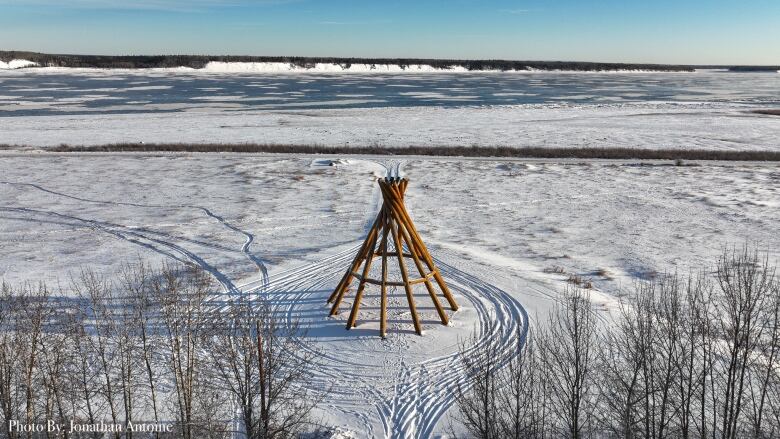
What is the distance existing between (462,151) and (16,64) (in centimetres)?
15826

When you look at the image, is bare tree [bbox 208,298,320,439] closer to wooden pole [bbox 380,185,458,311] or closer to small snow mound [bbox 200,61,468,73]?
wooden pole [bbox 380,185,458,311]

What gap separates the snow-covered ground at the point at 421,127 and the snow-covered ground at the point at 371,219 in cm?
860

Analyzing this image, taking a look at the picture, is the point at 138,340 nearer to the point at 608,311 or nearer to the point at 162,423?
the point at 162,423

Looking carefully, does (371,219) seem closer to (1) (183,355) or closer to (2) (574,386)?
(1) (183,355)

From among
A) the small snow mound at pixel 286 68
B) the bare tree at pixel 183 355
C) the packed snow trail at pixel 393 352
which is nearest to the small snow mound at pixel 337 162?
the packed snow trail at pixel 393 352

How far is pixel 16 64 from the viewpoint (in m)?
161

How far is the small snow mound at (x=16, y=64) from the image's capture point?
158 m

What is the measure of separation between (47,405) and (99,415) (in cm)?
121

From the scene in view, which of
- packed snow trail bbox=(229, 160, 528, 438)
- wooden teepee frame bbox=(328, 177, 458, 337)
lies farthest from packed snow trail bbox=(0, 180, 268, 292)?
wooden teepee frame bbox=(328, 177, 458, 337)

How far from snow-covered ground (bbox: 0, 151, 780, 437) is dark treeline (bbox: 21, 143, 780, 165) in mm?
2737

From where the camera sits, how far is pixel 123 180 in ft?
110

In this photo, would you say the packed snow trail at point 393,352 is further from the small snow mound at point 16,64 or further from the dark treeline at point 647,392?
the small snow mound at point 16,64

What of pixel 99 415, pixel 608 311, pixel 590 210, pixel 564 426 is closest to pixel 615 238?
pixel 590 210

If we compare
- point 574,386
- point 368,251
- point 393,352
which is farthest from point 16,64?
point 574,386
